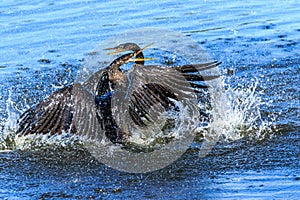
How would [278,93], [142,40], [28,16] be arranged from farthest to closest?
[28,16]
[142,40]
[278,93]

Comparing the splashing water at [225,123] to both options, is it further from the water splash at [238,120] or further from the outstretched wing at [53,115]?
the outstretched wing at [53,115]

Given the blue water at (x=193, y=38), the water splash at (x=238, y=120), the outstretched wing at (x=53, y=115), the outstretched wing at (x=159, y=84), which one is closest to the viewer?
the blue water at (x=193, y=38)

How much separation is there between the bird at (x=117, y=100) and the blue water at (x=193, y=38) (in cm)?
42

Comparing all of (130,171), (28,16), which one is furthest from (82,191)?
(28,16)

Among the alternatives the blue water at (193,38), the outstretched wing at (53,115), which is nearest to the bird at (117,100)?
the outstretched wing at (53,115)

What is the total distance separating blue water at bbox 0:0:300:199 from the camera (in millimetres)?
6354

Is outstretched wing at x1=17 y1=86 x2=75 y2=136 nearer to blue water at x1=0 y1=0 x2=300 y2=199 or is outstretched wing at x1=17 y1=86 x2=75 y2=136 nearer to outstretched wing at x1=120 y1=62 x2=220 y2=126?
blue water at x1=0 y1=0 x2=300 y2=199

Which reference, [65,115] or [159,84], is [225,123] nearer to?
[159,84]

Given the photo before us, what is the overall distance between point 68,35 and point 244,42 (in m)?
3.03

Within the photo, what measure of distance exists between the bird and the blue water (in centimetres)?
42

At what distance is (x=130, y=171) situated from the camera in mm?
6840

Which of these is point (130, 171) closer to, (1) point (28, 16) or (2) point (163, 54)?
(2) point (163, 54)

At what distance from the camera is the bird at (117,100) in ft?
22.7

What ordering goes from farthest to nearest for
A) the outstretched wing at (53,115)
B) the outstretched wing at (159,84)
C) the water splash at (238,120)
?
1. the water splash at (238,120)
2. the outstretched wing at (53,115)
3. the outstretched wing at (159,84)
